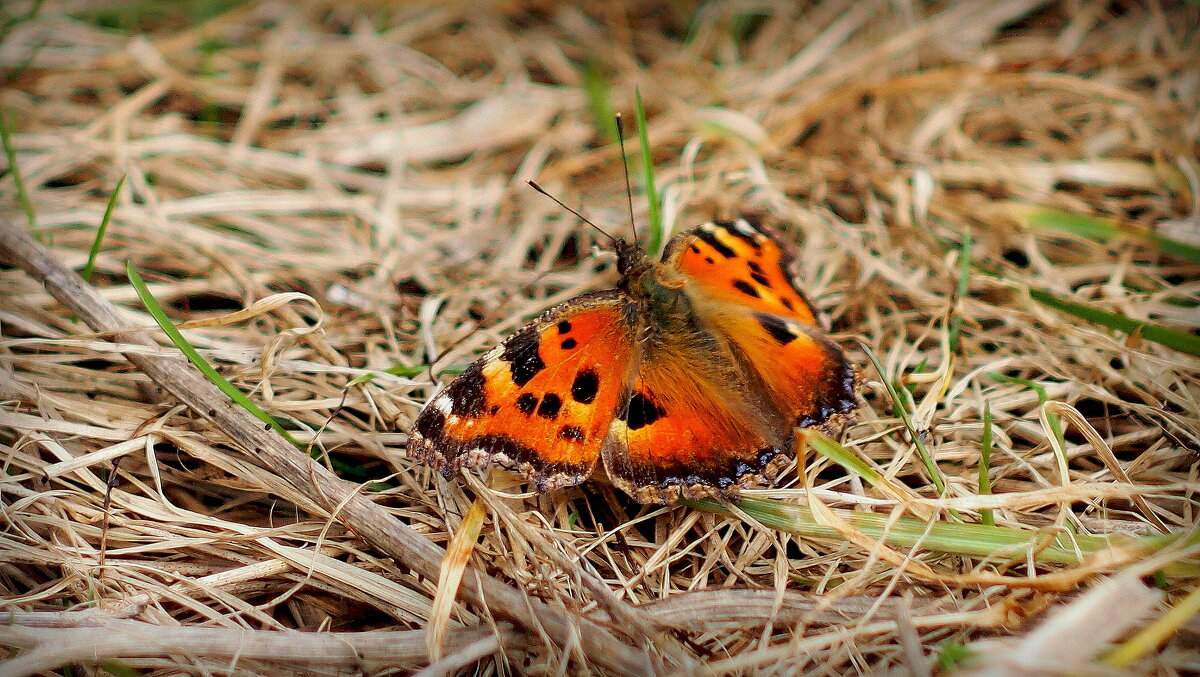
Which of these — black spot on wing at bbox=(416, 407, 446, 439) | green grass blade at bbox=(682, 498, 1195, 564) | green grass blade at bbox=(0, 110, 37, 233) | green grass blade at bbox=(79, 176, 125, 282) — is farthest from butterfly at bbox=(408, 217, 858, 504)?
green grass blade at bbox=(0, 110, 37, 233)

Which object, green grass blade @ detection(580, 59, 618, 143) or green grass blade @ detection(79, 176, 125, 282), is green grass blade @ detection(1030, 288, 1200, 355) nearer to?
green grass blade @ detection(580, 59, 618, 143)

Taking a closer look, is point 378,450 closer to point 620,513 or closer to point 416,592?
point 416,592

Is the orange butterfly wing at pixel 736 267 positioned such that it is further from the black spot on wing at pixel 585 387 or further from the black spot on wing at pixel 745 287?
the black spot on wing at pixel 585 387

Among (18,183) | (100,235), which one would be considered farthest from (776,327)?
(18,183)

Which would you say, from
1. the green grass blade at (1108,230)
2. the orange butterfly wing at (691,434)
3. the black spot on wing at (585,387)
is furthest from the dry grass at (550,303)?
the black spot on wing at (585,387)

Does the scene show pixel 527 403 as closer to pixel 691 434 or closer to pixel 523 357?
pixel 523 357
